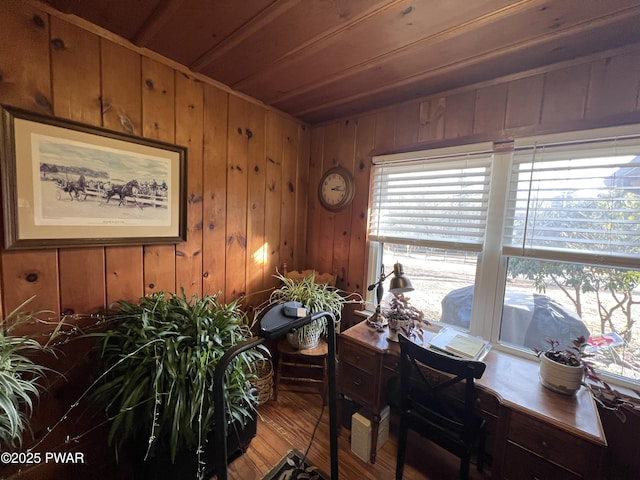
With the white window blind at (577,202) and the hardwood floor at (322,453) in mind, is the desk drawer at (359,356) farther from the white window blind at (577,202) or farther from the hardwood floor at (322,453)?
the white window blind at (577,202)

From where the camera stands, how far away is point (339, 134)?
2.29m

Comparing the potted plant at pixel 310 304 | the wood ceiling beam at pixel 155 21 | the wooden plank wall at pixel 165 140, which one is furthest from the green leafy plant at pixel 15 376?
the wood ceiling beam at pixel 155 21

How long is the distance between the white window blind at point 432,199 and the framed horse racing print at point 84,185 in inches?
56.9

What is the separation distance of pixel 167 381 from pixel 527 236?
6.56 feet

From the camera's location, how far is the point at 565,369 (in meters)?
1.15

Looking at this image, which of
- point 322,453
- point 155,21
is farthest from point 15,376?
point 155,21

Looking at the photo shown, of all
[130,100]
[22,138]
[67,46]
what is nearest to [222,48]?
[130,100]

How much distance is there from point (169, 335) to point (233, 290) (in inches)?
30.7

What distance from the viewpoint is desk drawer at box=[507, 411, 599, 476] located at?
3.14 feet

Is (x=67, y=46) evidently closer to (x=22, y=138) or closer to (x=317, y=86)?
(x=22, y=138)

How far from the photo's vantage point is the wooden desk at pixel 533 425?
3.18ft

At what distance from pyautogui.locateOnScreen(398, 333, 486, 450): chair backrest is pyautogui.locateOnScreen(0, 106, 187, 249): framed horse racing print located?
1565 millimetres

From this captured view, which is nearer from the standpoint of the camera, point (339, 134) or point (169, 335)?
point (169, 335)

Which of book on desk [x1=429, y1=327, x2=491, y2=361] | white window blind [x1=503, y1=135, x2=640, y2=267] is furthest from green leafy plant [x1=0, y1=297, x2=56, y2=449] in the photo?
white window blind [x1=503, y1=135, x2=640, y2=267]
